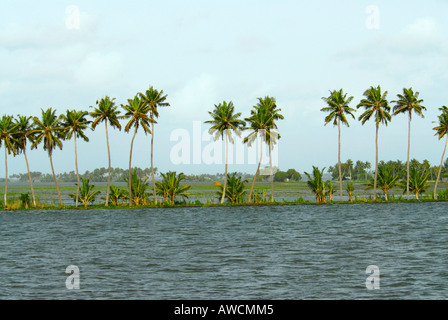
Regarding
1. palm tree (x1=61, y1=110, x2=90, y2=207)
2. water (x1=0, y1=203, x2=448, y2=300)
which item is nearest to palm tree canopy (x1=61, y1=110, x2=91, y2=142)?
palm tree (x1=61, y1=110, x2=90, y2=207)

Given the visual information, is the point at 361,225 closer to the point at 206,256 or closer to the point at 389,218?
the point at 389,218

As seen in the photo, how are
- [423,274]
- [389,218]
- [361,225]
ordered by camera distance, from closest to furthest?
[423,274], [361,225], [389,218]

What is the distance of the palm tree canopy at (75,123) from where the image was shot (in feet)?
295

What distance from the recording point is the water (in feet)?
84.2

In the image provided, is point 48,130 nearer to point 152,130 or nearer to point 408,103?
point 152,130

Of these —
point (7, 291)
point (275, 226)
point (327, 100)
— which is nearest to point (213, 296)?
point (7, 291)

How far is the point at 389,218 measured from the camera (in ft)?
243

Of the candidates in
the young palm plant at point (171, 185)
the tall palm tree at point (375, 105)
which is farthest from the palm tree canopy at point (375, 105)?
the young palm plant at point (171, 185)

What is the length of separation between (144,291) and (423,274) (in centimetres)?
1598

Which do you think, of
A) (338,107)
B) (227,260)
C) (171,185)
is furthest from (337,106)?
(227,260)

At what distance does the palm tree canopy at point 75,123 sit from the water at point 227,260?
88.2 ft

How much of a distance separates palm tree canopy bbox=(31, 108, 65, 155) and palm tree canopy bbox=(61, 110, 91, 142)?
4.12 ft

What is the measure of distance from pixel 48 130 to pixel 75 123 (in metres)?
4.66

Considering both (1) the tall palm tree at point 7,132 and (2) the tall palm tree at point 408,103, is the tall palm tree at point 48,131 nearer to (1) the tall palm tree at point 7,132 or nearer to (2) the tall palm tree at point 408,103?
(1) the tall palm tree at point 7,132
